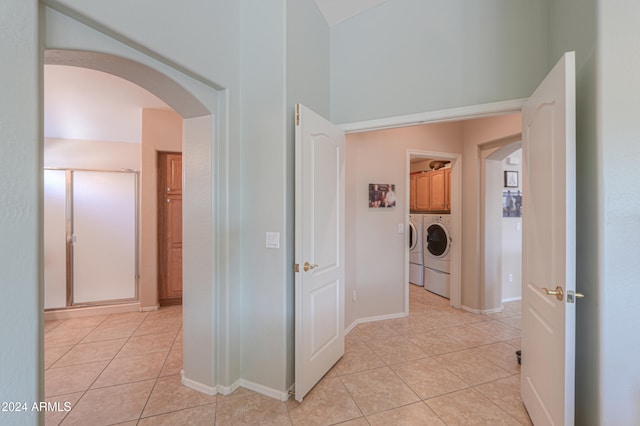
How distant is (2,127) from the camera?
948mm

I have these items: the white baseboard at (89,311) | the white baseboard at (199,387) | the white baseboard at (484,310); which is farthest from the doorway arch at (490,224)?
the white baseboard at (89,311)

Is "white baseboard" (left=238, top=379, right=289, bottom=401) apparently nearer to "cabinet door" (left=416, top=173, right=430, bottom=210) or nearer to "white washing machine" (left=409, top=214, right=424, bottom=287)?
"white washing machine" (left=409, top=214, right=424, bottom=287)

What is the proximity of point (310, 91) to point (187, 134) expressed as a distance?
1.01 meters

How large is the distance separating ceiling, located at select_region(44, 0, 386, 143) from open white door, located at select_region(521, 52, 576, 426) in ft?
5.52

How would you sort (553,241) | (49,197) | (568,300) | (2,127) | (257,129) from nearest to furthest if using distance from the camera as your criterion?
1. (2,127)
2. (568,300)
3. (553,241)
4. (257,129)
5. (49,197)

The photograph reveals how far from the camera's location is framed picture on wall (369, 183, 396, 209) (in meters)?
3.28

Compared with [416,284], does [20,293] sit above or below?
above

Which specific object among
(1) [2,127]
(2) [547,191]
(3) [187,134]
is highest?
(3) [187,134]

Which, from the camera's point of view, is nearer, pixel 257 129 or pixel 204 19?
pixel 204 19

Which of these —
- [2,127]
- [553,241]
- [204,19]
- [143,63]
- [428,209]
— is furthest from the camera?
[428,209]

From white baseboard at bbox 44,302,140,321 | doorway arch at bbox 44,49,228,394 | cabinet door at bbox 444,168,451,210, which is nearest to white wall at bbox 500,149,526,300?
cabinet door at bbox 444,168,451,210

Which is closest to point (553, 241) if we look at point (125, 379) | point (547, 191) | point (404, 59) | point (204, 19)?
point (547, 191)

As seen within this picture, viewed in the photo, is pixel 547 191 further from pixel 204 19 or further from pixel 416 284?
pixel 416 284

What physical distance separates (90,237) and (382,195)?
3.96 m
